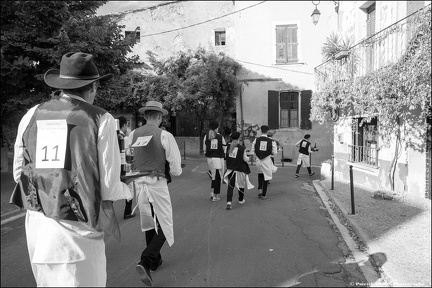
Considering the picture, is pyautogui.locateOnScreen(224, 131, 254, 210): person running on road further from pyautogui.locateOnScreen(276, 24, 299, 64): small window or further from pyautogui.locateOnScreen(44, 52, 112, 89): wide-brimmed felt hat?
pyautogui.locateOnScreen(276, 24, 299, 64): small window

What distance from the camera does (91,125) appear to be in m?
2.11

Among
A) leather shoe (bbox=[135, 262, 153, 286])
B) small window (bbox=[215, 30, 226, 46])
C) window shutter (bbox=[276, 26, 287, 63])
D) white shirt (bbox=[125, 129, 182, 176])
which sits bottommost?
leather shoe (bbox=[135, 262, 153, 286])

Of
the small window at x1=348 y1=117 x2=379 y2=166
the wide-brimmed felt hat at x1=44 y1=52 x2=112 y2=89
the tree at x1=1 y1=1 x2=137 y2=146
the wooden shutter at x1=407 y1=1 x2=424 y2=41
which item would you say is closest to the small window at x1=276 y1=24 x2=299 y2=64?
the small window at x1=348 y1=117 x2=379 y2=166

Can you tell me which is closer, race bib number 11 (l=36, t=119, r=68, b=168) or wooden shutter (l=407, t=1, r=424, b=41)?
race bib number 11 (l=36, t=119, r=68, b=168)

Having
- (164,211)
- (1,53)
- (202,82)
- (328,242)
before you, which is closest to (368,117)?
(328,242)

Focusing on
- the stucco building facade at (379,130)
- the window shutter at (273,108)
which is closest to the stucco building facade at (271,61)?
the window shutter at (273,108)

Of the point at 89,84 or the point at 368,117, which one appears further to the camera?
the point at 368,117

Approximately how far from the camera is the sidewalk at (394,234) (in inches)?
154

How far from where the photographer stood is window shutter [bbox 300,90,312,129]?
1808cm

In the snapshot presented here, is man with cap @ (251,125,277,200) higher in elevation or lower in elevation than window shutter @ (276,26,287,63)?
lower

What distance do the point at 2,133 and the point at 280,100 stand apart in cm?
1281

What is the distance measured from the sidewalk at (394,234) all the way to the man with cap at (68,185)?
3.20 metres

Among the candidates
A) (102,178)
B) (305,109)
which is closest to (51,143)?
(102,178)

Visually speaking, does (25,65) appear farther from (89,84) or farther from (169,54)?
(169,54)
